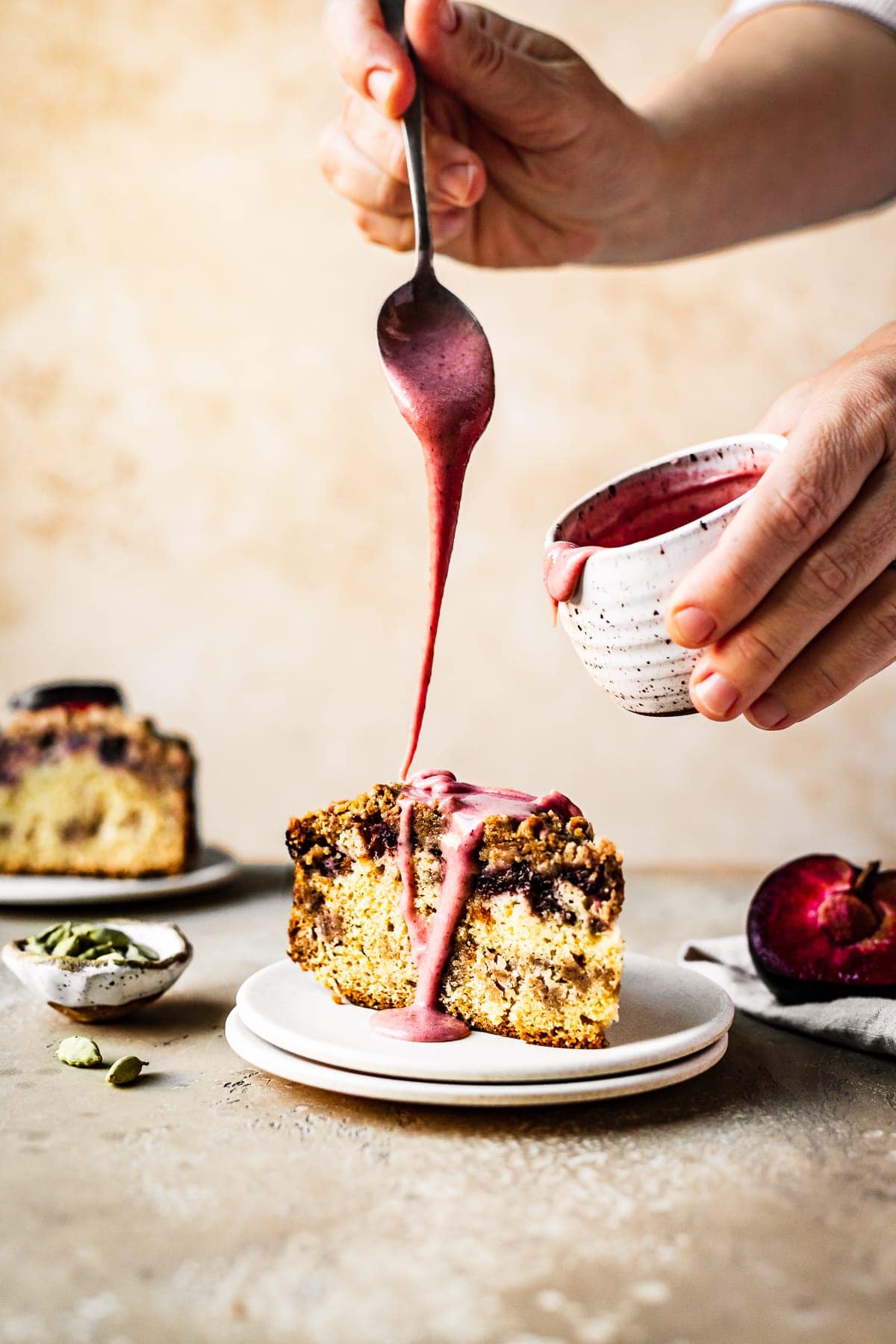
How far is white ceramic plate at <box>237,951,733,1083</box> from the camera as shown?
1399 mm

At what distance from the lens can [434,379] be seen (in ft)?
5.86

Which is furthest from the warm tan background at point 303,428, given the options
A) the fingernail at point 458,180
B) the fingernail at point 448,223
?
the fingernail at point 458,180

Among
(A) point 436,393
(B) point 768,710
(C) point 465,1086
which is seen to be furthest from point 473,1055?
(A) point 436,393

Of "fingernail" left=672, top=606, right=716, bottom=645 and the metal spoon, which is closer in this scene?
"fingernail" left=672, top=606, right=716, bottom=645

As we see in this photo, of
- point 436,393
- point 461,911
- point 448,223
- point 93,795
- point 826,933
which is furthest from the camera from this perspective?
point 93,795

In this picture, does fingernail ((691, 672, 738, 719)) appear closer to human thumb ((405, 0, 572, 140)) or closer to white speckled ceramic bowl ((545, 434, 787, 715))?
white speckled ceramic bowl ((545, 434, 787, 715))

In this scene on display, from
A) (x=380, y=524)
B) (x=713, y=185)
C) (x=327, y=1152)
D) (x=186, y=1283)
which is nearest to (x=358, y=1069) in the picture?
(x=327, y=1152)

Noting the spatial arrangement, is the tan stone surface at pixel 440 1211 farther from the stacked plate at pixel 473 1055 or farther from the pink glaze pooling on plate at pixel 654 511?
the pink glaze pooling on plate at pixel 654 511

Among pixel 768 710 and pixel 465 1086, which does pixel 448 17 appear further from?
pixel 465 1086

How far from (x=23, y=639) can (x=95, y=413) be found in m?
0.89

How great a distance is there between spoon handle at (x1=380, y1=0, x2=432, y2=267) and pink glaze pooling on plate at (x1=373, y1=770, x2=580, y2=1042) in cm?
81

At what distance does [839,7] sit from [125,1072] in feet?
7.76

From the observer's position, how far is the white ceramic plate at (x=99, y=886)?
254 cm

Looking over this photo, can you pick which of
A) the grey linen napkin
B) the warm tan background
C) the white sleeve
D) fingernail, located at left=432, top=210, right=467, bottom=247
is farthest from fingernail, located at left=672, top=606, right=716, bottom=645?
the warm tan background
